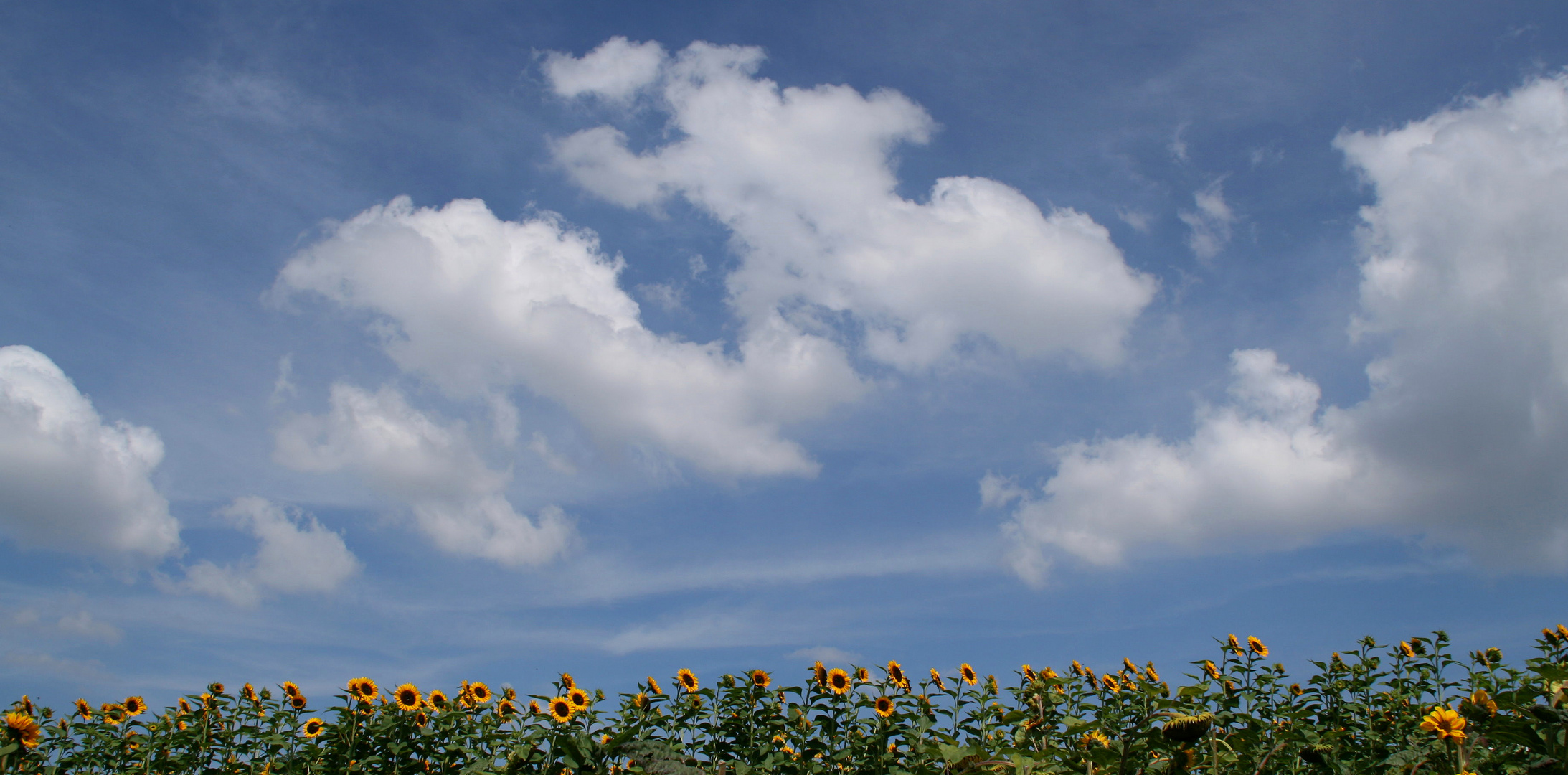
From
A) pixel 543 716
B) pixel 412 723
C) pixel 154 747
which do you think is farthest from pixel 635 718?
pixel 154 747

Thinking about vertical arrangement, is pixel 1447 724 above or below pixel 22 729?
below

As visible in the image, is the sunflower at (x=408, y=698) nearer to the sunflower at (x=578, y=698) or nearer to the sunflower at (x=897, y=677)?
the sunflower at (x=578, y=698)

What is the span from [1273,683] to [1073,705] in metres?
2.31

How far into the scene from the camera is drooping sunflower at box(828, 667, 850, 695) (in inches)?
338

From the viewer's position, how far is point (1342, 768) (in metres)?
7.61

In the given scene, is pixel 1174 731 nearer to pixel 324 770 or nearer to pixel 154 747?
pixel 324 770

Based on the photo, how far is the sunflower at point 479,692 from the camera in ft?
28.9

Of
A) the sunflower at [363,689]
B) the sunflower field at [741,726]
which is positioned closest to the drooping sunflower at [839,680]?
the sunflower field at [741,726]

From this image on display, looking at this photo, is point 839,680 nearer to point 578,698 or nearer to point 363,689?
point 578,698

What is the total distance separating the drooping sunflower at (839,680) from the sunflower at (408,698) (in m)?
4.13

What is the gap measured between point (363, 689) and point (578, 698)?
2172mm

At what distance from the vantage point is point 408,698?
28.8ft

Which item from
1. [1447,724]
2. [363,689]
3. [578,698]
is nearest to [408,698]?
[363,689]

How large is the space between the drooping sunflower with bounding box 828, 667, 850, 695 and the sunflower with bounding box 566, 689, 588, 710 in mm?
2461
